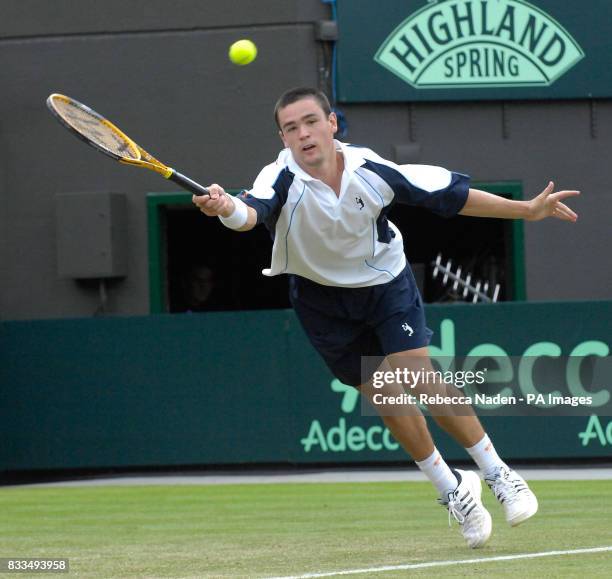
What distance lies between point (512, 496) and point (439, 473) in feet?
1.18

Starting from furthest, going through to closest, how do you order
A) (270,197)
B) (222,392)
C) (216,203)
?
(222,392), (270,197), (216,203)

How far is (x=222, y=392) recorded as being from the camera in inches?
467

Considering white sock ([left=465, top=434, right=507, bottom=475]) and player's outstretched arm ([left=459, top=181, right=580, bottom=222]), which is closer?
player's outstretched arm ([left=459, top=181, right=580, bottom=222])

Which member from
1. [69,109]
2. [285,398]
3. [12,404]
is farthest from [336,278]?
[12,404]

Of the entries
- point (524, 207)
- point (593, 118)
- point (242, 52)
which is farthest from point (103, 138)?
point (593, 118)

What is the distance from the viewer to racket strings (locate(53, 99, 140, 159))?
227 inches

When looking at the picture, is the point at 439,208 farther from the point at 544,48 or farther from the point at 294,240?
the point at 544,48

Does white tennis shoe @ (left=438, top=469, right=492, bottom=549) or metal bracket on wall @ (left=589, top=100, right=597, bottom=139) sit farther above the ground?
metal bracket on wall @ (left=589, top=100, right=597, bottom=139)

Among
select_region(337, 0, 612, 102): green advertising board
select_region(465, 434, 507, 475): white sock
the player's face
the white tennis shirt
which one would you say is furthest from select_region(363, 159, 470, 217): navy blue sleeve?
select_region(337, 0, 612, 102): green advertising board

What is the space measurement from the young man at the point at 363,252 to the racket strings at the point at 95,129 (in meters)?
0.63

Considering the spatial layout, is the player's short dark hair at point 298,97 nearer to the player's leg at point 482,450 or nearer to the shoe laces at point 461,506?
the player's leg at point 482,450

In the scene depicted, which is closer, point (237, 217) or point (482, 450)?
point (237, 217)

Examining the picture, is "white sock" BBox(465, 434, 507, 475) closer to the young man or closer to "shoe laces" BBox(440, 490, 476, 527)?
the young man

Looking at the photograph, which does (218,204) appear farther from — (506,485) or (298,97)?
(506,485)
